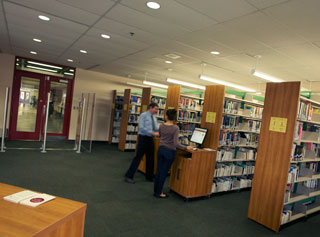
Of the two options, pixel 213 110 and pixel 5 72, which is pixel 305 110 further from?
pixel 5 72

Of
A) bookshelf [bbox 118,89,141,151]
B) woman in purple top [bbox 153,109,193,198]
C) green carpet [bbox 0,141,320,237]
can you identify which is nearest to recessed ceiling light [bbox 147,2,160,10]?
woman in purple top [bbox 153,109,193,198]

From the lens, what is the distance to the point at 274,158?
3.37m

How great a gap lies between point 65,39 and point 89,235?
4232 millimetres

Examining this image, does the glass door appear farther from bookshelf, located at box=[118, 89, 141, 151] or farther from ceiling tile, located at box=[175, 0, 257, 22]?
ceiling tile, located at box=[175, 0, 257, 22]

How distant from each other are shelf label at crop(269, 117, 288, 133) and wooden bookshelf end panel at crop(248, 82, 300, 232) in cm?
3

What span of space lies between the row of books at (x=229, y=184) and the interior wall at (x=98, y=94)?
6.22m

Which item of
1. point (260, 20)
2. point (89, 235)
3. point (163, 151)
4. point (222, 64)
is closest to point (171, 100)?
point (222, 64)

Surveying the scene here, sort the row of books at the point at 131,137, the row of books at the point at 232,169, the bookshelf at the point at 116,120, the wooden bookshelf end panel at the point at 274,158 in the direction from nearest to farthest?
the wooden bookshelf end panel at the point at 274,158
the row of books at the point at 232,169
the row of books at the point at 131,137
the bookshelf at the point at 116,120

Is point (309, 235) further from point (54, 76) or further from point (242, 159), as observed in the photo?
point (54, 76)

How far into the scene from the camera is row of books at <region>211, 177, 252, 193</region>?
14.9ft

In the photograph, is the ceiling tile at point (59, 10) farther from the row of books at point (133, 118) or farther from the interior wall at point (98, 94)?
the interior wall at point (98, 94)

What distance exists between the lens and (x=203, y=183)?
4195mm

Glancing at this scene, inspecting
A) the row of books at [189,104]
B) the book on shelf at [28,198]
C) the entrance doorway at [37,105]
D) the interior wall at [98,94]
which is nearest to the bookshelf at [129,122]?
the interior wall at [98,94]

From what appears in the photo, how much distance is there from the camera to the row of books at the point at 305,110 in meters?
3.52
